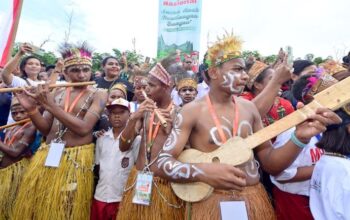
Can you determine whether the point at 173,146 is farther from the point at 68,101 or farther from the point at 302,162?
the point at 68,101

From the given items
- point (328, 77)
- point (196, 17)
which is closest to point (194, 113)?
point (328, 77)

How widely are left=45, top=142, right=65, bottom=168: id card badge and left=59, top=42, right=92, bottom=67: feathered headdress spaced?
2.89 feet

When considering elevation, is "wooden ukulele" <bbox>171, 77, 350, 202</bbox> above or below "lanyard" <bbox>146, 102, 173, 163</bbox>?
above

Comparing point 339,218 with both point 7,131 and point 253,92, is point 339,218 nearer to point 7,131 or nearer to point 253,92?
point 253,92

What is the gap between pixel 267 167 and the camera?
2.56 m

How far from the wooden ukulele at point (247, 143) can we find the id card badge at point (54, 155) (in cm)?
172

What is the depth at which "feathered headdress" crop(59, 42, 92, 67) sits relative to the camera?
399cm

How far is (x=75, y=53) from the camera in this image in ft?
13.2

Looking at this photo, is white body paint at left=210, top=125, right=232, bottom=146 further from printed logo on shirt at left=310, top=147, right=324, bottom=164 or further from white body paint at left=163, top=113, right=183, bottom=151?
printed logo on shirt at left=310, top=147, right=324, bottom=164

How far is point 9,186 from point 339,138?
11.7ft

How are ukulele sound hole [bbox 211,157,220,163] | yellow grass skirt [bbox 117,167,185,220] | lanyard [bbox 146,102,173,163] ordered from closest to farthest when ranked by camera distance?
ukulele sound hole [bbox 211,157,220,163], yellow grass skirt [bbox 117,167,185,220], lanyard [bbox 146,102,173,163]

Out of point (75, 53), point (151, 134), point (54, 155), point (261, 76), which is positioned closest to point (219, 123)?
point (151, 134)

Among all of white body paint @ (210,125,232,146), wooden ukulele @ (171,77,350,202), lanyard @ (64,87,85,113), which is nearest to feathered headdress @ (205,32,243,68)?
white body paint @ (210,125,232,146)

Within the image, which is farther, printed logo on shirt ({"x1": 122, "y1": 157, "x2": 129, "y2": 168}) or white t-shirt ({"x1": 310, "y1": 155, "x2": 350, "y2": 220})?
printed logo on shirt ({"x1": 122, "y1": 157, "x2": 129, "y2": 168})
